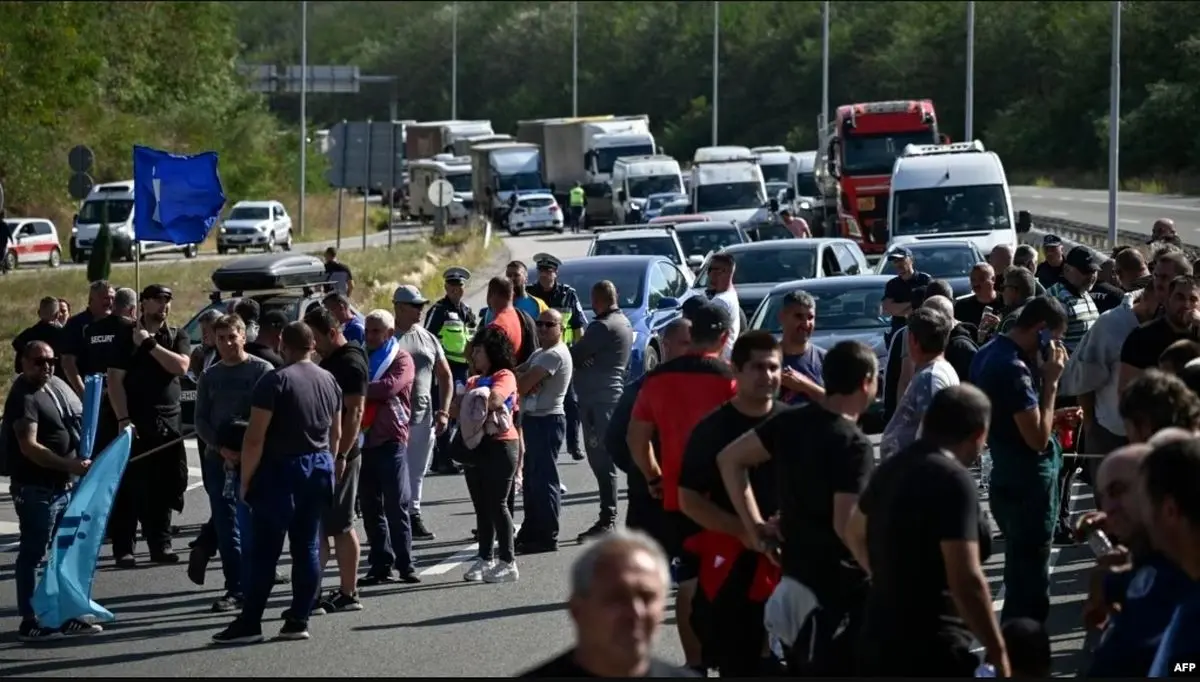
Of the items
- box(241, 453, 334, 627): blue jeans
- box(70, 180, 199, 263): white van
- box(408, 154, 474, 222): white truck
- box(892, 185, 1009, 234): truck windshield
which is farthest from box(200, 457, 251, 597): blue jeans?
box(408, 154, 474, 222): white truck

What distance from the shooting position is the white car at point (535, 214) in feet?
209

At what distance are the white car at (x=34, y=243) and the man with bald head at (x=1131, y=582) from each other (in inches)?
1960

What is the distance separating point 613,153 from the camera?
65.2 m

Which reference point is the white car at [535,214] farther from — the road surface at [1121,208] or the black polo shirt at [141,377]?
the black polo shirt at [141,377]

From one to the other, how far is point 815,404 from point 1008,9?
98644mm

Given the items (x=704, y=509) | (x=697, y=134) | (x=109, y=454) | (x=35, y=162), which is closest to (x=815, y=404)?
(x=704, y=509)

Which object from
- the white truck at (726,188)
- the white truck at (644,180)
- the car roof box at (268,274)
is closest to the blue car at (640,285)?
the car roof box at (268,274)

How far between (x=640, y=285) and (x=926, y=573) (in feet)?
49.9

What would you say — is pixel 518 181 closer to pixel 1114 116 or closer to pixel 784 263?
pixel 1114 116

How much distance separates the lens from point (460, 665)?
9836 millimetres

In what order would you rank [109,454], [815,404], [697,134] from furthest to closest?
[697,134], [109,454], [815,404]

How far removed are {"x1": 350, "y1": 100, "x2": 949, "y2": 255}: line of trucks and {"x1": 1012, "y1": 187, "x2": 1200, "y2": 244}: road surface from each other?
5.79 metres

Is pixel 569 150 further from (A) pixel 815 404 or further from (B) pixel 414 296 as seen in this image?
(A) pixel 815 404

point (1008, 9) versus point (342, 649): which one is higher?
point (1008, 9)
